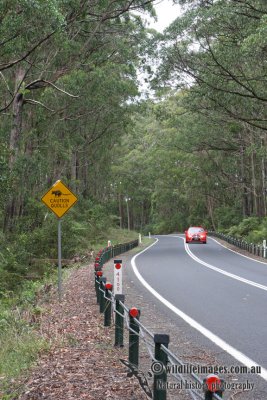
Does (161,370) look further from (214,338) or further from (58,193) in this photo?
(58,193)

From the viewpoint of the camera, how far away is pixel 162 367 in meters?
4.85

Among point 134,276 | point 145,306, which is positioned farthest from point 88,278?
point 145,306

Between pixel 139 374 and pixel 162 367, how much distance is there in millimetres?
1548

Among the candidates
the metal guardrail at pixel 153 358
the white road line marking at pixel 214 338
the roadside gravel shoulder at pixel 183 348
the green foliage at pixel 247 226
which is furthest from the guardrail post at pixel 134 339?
the green foliage at pixel 247 226

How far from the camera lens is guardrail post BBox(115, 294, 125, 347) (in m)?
7.70

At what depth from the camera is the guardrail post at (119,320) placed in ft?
25.2

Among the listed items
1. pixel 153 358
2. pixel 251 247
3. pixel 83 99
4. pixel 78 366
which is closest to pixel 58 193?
pixel 78 366

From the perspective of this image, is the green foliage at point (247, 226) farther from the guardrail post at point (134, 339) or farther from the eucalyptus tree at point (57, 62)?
the guardrail post at point (134, 339)

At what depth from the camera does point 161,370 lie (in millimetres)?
4879

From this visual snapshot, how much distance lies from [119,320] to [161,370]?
286cm

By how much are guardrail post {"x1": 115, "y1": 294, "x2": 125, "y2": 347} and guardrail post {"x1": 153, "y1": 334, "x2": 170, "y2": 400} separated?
2690 mm

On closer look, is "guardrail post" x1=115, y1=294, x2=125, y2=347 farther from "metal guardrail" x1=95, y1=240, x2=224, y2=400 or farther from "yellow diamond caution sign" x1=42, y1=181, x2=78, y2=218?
"yellow diamond caution sign" x1=42, y1=181, x2=78, y2=218

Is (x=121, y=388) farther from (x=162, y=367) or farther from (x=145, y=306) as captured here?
(x=145, y=306)

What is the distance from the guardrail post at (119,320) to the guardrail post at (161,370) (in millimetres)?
A: 2690
